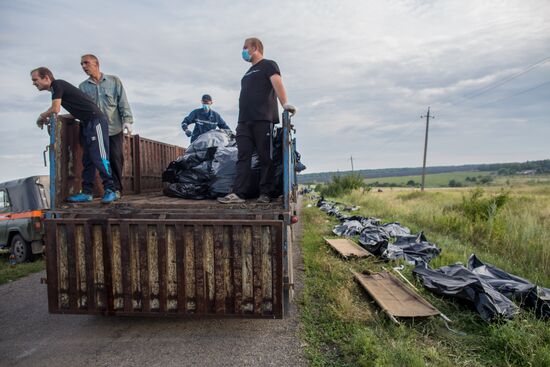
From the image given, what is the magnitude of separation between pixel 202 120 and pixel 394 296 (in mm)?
4738

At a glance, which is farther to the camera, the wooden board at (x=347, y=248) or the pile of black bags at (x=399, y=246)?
the wooden board at (x=347, y=248)

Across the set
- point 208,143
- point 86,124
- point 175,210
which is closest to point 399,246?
point 208,143

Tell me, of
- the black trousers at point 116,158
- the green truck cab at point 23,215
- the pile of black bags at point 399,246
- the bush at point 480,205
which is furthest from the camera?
the bush at point 480,205

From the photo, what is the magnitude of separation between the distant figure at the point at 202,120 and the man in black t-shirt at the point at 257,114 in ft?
9.40

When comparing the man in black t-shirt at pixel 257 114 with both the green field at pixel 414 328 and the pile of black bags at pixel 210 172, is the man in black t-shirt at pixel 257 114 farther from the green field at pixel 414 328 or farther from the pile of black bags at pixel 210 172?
the green field at pixel 414 328

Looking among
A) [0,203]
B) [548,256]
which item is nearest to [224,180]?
[548,256]

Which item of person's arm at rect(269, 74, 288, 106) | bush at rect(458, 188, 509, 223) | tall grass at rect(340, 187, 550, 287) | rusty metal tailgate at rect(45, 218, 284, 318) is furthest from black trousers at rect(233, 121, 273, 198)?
bush at rect(458, 188, 509, 223)

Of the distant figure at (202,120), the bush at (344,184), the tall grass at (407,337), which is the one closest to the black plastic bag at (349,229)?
the tall grass at (407,337)

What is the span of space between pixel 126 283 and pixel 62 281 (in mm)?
687

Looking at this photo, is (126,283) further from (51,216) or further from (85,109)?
(85,109)

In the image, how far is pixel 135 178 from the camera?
572cm

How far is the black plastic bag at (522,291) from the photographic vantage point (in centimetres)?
417

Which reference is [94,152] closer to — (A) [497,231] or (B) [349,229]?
(B) [349,229]

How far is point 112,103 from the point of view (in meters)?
4.84
